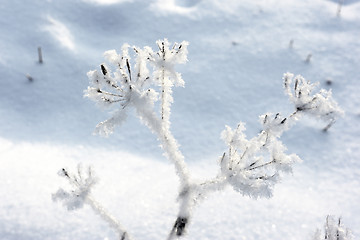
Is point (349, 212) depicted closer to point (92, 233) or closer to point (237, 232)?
point (237, 232)

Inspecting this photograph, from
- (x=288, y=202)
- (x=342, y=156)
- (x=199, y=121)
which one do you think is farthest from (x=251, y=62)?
(x=288, y=202)

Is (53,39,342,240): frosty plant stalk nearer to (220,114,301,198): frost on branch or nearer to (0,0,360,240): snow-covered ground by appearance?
(220,114,301,198): frost on branch

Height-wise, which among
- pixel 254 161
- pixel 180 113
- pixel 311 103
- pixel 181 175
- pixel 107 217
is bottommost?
pixel 107 217

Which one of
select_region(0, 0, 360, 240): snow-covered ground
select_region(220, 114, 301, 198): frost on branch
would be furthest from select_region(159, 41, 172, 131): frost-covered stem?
select_region(0, 0, 360, 240): snow-covered ground

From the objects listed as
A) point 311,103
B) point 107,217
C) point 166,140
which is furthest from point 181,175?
point 311,103

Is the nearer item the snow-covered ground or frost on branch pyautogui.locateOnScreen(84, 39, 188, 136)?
frost on branch pyautogui.locateOnScreen(84, 39, 188, 136)

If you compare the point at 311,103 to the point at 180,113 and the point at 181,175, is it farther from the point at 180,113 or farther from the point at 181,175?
the point at 180,113
